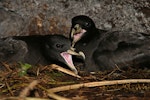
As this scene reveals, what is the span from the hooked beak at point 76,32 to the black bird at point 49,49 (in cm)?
11

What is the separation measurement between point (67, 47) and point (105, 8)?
51.3 inches

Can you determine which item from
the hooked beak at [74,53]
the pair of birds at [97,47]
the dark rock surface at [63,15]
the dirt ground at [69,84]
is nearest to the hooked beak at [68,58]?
the pair of birds at [97,47]

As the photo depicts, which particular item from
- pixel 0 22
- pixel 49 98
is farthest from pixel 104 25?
pixel 49 98

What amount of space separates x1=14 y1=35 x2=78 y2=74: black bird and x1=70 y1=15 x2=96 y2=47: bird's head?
14 centimetres

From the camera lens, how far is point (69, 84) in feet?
19.2

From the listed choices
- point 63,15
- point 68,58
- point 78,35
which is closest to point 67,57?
point 68,58

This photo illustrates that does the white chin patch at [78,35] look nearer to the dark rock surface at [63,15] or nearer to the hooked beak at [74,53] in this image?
the hooked beak at [74,53]

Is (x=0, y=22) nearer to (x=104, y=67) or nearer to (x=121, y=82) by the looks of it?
(x=104, y=67)

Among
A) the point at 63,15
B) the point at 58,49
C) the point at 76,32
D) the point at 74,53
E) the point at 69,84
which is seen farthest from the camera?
the point at 63,15

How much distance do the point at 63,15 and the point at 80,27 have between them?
1.00 metres

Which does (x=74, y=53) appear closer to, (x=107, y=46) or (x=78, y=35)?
(x=78, y=35)

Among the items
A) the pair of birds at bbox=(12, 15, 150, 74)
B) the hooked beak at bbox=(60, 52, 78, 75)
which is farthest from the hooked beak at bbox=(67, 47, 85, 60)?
the hooked beak at bbox=(60, 52, 78, 75)

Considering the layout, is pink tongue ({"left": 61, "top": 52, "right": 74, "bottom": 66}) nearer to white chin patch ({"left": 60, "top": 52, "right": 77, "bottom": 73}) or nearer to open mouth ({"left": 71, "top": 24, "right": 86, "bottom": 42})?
white chin patch ({"left": 60, "top": 52, "right": 77, "bottom": 73})

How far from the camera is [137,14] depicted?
7.82m
